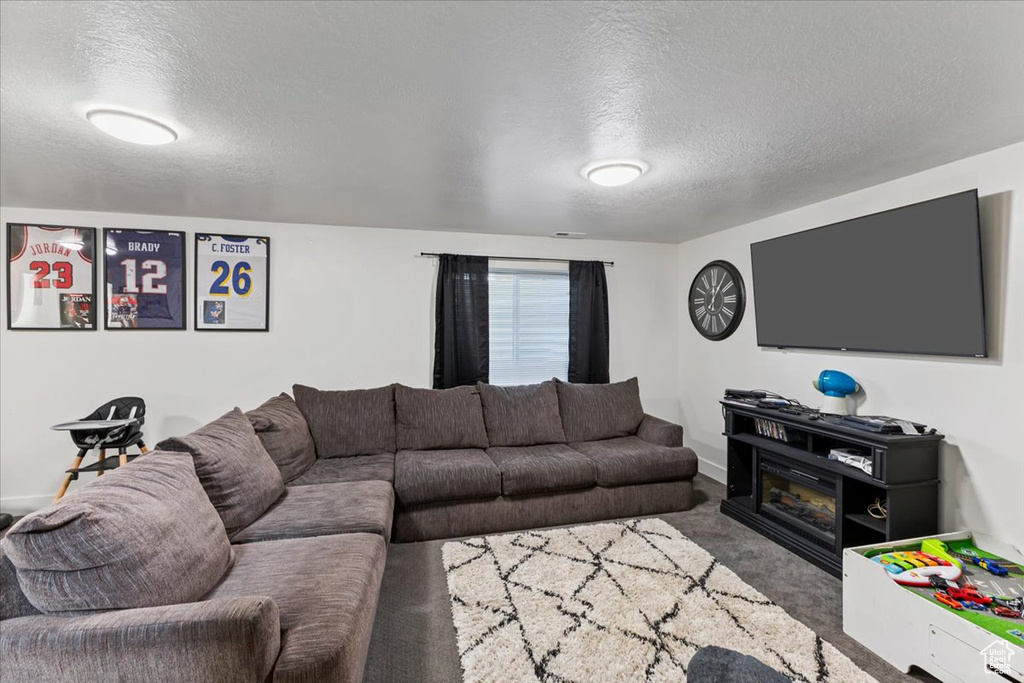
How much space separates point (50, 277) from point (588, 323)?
4506 millimetres

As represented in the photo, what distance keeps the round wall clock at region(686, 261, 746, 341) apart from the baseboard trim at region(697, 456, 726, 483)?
1217 millimetres

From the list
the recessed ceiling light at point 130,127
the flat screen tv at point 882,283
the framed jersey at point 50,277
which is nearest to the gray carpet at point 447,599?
the flat screen tv at point 882,283

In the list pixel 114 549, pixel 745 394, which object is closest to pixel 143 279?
pixel 114 549

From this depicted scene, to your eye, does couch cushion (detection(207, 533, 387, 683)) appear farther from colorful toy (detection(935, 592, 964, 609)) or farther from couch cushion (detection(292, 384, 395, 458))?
colorful toy (detection(935, 592, 964, 609))

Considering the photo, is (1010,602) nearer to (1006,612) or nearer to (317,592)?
(1006,612)

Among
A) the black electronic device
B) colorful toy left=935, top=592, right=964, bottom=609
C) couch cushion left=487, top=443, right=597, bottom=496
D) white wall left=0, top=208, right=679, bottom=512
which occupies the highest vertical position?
white wall left=0, top=208, right=679, bottom=512

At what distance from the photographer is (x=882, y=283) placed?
274 centimetres

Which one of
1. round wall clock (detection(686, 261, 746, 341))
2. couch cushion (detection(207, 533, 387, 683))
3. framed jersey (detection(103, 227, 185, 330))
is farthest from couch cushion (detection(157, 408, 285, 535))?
round wall clock (detection(686, 261, 746, 341))

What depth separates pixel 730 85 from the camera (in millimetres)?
1725

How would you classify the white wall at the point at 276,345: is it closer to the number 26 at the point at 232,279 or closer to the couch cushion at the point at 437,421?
the number 26 at the point at 232,279

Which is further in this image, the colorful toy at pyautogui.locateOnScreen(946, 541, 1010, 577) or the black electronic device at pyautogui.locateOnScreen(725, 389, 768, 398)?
the black electronic device at pyautogui.locateOnScreen(725, 389, 768, 398)

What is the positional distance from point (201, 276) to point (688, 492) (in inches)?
172

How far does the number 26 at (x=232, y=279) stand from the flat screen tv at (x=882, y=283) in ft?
13.9

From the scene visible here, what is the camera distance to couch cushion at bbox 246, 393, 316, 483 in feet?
9.29
